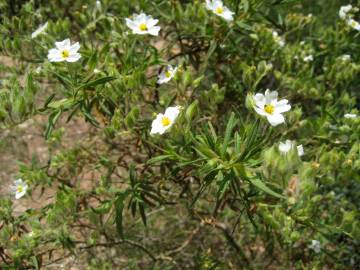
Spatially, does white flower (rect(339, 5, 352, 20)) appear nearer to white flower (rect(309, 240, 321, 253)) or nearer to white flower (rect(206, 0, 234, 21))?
white flower (rect(206, 0, 234, 21))

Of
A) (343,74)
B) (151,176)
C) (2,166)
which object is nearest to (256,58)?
(343,74)

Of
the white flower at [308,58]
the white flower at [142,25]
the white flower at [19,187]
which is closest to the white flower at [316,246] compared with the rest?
the white flower at [308,58]

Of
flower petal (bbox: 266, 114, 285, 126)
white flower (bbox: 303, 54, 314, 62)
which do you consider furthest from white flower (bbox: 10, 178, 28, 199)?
white flower (bbox: 303, 54, 314, 62)

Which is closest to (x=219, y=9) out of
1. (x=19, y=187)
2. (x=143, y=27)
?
(x=143, y=27)

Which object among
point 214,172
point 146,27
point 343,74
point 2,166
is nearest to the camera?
point 214,172

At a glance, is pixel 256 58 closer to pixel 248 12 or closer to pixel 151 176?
pixel 248 12

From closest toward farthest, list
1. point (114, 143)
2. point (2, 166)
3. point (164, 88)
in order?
point (114, 143) < point (164, 88) < point (2, 166)

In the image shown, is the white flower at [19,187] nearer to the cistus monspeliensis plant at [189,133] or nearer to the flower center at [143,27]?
the cistus monspeliensis plant at [189,133]
